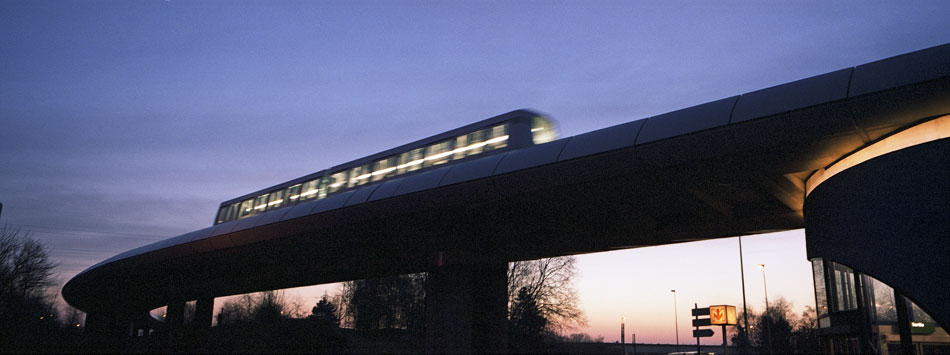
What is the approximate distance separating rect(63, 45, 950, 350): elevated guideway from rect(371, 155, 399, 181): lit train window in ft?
13.9

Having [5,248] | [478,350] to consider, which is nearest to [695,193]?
[478,350]

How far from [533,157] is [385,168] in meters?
16.3

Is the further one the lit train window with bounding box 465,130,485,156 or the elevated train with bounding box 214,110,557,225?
the lit train window with bounding box 465,130,485,156

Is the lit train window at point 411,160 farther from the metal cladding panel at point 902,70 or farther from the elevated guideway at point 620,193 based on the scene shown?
the metal cladding panel at point 902,70

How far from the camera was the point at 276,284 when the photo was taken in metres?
40.8

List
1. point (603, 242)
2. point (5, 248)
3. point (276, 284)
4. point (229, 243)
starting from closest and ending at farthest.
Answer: point (603, 242), point (229, 243), point (276, 284), point (5, 248)

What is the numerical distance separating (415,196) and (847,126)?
11.6m

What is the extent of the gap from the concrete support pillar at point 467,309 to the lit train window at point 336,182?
11006 mm

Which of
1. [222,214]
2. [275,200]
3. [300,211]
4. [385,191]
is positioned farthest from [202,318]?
[385,191]

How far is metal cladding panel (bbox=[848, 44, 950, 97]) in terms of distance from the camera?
9922 mm

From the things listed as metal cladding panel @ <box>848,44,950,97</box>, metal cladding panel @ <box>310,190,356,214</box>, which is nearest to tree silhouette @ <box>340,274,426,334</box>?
metal cladding panel @ <box>310,190,356,214</box>

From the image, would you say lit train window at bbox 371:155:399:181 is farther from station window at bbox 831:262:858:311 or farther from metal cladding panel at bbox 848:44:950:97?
metal cladding panel at bbox 848:44:950:97

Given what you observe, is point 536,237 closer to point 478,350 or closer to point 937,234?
point 478,350

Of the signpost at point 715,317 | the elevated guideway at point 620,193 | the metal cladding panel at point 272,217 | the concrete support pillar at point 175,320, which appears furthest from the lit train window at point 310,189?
the signpost at point 715,317
